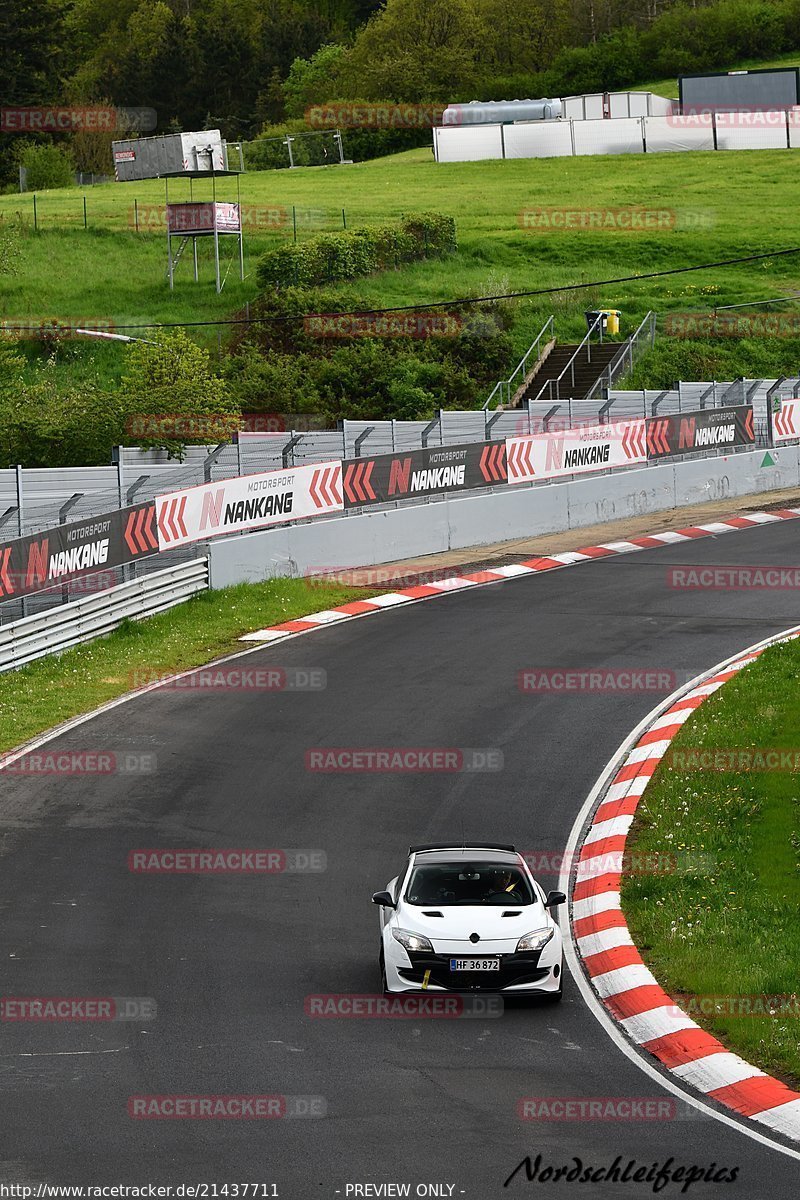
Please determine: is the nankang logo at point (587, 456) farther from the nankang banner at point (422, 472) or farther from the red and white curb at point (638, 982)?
the red and white curb at point (638, 982)

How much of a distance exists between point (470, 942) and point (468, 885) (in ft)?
2.69

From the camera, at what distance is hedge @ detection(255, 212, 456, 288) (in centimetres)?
5912

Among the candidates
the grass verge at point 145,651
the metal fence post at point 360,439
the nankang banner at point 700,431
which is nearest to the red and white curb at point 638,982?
the grass verge at point 145,651

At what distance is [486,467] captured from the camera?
34.6 m

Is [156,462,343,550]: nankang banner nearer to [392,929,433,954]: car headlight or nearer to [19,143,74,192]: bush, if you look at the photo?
[392,929,433,954]: car headlight

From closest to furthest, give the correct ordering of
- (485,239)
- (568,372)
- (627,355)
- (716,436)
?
(716,436)
(568,372)
(627,355)
(485,239)

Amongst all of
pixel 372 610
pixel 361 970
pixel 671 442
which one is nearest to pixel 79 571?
pixel 372 610

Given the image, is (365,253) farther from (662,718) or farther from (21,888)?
(21,888)

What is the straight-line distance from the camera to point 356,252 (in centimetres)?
6181

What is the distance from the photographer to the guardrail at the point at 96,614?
24328 millimetres

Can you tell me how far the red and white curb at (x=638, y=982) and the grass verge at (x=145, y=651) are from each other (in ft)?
26.8

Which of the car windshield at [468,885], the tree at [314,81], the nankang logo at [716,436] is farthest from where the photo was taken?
the tree at [314,81]

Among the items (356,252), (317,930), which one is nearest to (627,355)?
(356,252)

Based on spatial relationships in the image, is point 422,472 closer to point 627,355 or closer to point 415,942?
point 415,942
